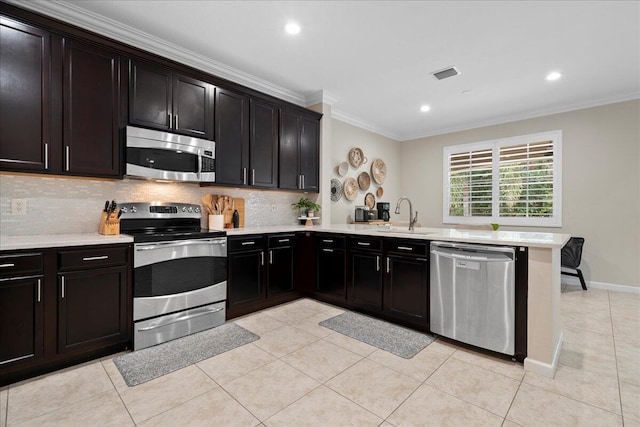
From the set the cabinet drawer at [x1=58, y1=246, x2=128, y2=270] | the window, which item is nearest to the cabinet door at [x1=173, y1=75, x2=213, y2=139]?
the cabinet drawer at [x1=58, y1=246, x2=128, y2=270]

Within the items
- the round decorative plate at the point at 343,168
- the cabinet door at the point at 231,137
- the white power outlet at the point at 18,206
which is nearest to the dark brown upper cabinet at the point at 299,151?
the cabinet door at the point at 231,137

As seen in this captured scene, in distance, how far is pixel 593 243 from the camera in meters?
4.55

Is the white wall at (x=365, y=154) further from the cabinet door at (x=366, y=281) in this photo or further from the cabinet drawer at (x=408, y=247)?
the cabinet drawer at (x=408, y=247)

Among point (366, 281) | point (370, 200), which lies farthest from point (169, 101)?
point (370, 200)

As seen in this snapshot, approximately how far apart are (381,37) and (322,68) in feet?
2.97

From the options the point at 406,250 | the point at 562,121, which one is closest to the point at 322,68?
the point at 406,250

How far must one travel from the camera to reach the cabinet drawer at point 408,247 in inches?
113

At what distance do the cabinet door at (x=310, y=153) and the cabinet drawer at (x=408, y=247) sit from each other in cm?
178

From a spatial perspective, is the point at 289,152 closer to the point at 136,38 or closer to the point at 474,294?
the point at 136,38

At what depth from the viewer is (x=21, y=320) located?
6.71 feet

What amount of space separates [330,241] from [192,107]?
214 cm

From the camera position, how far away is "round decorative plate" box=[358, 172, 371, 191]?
5.81m

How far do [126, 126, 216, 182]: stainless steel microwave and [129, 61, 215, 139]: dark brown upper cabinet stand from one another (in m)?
→ 0.10

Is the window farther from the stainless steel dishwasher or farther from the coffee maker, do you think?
the stainless steel dishwasher
